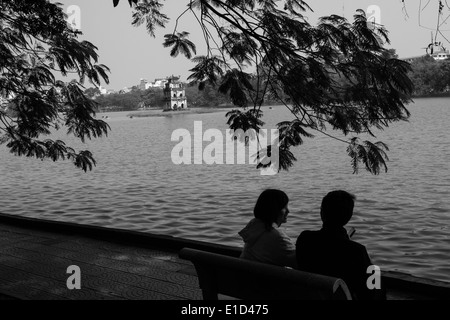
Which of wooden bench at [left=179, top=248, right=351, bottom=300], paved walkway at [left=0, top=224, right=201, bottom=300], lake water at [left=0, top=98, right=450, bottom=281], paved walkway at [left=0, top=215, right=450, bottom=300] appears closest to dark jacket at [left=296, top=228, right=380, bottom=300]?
wooden bench at [left=179, top=248, right=351, bottom=300]

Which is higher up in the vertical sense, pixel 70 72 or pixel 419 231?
pixel 70 72

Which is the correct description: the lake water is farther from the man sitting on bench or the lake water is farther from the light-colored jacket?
the man sitting on bench

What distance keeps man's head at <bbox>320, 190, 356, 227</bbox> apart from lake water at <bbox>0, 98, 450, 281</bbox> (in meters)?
7.68

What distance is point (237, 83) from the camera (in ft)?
24.2

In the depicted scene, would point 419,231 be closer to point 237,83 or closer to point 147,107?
point 237,83

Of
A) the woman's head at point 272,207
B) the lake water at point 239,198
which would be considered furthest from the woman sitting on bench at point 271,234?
the lake water at point 239,198

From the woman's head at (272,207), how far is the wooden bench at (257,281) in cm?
43

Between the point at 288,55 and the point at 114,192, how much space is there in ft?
61.7

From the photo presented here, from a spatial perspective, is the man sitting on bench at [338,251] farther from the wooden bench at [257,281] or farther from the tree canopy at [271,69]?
the tree canopy at [271,69]

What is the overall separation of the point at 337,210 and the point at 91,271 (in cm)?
406

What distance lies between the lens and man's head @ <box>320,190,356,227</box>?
3.68 metres
